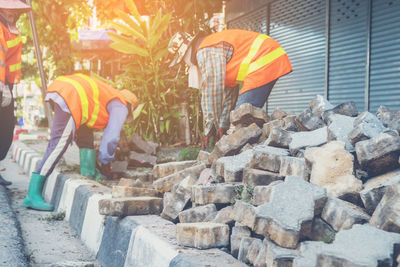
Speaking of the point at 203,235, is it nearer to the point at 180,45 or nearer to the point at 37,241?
the point at 37,241

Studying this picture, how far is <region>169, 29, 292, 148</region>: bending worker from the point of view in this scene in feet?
12.6

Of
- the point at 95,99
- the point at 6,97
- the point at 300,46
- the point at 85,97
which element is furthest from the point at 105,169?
the point at 300,46

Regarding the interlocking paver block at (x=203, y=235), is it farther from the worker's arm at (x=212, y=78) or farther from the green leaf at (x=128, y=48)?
the green leaf at (x=128, y=48)

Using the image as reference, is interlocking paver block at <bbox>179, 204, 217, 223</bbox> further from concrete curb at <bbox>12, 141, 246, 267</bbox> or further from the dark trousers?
the dark trousers

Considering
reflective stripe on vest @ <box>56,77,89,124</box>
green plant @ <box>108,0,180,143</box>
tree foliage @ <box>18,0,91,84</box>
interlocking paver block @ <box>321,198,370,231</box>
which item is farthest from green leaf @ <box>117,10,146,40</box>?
interlocking paver block @ <box>321,198,370,231</box>

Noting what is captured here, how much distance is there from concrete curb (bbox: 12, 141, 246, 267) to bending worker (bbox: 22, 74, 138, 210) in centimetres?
24

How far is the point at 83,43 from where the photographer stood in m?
15.0

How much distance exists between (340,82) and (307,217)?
15.0 ft

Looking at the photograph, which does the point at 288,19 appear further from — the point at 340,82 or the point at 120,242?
the point at 120,242

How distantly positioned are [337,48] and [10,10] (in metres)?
4.06

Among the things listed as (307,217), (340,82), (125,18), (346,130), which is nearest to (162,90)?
(125,18)

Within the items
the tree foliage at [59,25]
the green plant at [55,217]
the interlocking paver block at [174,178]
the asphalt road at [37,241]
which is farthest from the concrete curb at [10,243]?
the tree foliage at [59,25]

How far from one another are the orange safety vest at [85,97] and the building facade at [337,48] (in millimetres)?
2963

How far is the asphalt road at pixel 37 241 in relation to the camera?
7.93 ft
